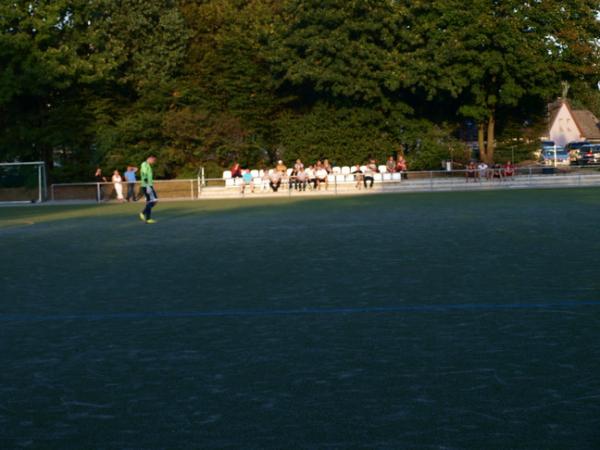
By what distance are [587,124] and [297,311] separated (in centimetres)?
12710

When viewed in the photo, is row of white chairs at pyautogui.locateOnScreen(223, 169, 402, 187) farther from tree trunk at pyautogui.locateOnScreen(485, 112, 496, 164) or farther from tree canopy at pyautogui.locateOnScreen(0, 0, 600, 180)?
tree trunk at pyautogui.locateOnScreen(485, 112, 496, 164)

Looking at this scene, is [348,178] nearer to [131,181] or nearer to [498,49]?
[131,181]

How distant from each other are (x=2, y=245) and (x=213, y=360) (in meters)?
14.3

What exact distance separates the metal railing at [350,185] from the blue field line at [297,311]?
108 feet

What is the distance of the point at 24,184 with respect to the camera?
4419cm

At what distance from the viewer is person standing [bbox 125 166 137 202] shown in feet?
141

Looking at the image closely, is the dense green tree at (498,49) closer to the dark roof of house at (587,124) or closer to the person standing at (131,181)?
the person standing at (131,181)

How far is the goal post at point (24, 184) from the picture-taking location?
4381cm

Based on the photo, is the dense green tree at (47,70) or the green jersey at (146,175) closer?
the green jersey at (146,175)

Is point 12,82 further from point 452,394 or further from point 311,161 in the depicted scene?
point 452,394

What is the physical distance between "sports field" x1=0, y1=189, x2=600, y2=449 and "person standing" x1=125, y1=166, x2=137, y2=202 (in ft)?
80.7

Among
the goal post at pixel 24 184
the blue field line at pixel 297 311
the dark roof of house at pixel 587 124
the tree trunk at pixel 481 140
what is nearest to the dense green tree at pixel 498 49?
the tree trunk at pixel 481 140

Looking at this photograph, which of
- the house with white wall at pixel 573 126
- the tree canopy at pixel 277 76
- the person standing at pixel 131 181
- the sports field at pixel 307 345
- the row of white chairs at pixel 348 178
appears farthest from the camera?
the house with white wall at pixel 573 126

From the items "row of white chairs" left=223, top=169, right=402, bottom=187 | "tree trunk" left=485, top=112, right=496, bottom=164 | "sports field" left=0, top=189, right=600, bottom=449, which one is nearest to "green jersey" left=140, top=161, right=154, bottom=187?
"sports field" left=0, top=189, right=600, bottom=449
